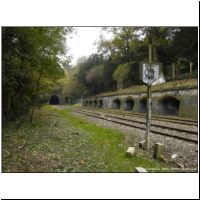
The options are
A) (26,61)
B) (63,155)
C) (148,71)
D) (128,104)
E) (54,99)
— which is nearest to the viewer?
(63,155)

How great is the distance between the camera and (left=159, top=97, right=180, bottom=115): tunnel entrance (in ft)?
65.2

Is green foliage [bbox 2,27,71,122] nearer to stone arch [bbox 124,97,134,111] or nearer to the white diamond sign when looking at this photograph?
the white diamond sign

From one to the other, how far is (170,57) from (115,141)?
12.0 m

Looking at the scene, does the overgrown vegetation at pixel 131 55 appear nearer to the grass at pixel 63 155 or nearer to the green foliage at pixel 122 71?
the green foliage at pixel 122 71

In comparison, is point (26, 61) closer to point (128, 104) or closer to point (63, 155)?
point (63, 155)

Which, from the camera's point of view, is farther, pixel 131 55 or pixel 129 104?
pixel 129 104

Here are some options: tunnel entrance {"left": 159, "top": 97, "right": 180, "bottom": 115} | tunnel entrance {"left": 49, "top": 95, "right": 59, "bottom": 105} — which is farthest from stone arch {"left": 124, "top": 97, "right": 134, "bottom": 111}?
tunnel entrance {"left": 49, "top": 95, "right": 59, "bottom": 105}

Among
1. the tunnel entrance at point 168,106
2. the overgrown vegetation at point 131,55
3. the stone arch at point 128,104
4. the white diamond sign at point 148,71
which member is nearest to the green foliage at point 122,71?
the overgrown vegetation at point 131,55

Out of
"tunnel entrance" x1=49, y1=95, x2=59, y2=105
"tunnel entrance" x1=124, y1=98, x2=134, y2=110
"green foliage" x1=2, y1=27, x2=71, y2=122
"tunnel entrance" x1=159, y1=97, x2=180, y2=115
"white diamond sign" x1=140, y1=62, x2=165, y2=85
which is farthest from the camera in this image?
"tunnel entrance" x1=124, y1=98, x2=134, y2=110

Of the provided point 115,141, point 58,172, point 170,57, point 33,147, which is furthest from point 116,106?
point 58,172

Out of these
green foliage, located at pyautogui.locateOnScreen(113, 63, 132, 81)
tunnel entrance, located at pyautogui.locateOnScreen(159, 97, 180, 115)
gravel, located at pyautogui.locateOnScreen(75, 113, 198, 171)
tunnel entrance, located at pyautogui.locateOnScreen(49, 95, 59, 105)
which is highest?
green foliage, located at pyautogui.locateOnScreen(113, 63, 132, 81)

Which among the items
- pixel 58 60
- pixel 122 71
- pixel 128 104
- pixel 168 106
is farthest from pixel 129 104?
pixel 58 60

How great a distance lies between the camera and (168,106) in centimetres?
2016

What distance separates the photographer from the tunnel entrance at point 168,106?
65.2 feet
